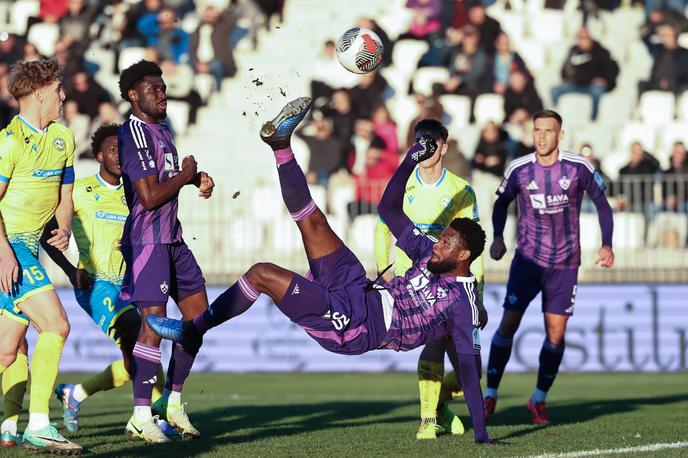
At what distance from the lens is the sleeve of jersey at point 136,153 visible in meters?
8.45

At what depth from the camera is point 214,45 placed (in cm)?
2119

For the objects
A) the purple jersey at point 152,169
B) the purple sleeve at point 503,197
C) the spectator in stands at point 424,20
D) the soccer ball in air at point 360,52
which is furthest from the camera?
the spectator in stands at point 424,20

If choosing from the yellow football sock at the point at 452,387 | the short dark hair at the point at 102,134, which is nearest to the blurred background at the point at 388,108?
the yellow football sock at the point at 452,387

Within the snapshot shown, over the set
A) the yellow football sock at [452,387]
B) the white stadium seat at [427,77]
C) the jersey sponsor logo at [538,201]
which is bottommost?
the yellow football sock at [452,387]

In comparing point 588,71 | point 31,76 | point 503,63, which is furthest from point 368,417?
point 588,71

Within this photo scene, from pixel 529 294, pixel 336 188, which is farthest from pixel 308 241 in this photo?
pixel 336 188

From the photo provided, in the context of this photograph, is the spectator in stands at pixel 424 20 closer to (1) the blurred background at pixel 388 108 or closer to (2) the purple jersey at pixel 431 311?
(1) the blurred background at pixel 388 108

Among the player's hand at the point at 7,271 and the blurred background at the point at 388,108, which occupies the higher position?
the blurred background at the point at 388,108

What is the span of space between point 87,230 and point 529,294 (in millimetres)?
3901

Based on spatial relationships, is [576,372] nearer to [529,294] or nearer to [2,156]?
[529,294]

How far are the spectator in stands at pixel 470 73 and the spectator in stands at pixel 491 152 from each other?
1.93 m

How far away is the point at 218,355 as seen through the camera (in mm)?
17516

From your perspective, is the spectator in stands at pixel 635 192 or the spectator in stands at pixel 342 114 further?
the spectator in stands at pixel 342 114

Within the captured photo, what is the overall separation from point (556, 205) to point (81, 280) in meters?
4.20
